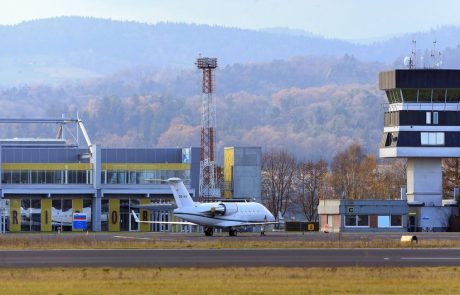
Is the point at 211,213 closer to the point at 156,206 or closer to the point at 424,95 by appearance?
the point at 156,206

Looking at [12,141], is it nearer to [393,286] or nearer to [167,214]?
[167,214]

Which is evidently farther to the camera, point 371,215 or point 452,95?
point 452,95

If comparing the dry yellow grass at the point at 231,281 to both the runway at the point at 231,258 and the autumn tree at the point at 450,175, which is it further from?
the autumn tree at the point at 450,175

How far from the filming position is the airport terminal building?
430 ft

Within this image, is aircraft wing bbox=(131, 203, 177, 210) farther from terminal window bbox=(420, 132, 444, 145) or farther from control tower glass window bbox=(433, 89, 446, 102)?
control tower glass window bbox=(433, 89, 446, 102)

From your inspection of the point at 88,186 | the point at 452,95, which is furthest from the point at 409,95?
the point at 88,186

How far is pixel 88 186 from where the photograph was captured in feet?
436

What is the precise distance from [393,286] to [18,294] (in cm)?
1412

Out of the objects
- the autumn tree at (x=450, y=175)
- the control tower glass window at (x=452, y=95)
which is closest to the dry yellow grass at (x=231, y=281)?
the control tower glass window at (x=452, y=95)

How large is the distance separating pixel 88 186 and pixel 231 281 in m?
86.3

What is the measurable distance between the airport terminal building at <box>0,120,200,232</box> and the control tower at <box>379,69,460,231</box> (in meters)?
24.3

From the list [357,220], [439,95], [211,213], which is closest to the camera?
[211,213]

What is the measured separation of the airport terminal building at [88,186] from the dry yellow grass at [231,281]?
76.9 meters

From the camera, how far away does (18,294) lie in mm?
43250
